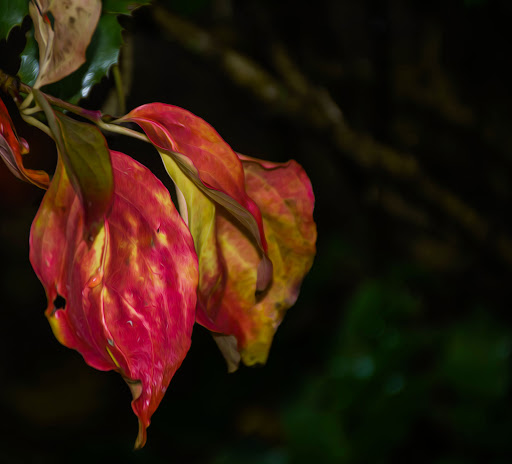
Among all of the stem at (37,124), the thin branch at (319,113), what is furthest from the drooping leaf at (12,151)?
the thin branch at (319,113)

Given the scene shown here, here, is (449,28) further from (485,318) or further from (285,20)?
(485,318)

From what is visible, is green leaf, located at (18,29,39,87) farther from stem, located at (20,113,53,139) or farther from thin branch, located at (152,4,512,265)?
thin branch, located at (152,4,512,265)

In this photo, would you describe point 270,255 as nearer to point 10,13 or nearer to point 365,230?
point 10,13

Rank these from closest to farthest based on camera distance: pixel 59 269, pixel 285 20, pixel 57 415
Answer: pixel 59 269
pixel 285 20
pixel 57 415

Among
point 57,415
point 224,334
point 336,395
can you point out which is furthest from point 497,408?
point 57,415

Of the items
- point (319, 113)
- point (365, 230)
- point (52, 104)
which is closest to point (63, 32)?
point (52, 104)
